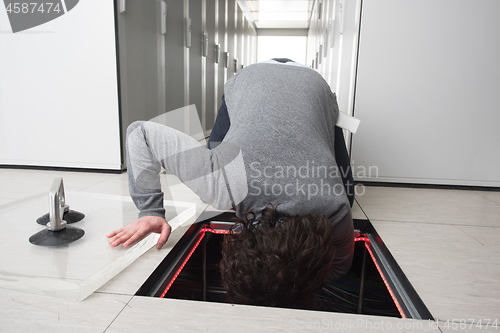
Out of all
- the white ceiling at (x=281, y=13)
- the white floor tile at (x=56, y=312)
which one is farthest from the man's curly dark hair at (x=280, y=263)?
the white ceiling at (x=281, y=13)

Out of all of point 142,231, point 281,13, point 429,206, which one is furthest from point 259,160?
point 281,13

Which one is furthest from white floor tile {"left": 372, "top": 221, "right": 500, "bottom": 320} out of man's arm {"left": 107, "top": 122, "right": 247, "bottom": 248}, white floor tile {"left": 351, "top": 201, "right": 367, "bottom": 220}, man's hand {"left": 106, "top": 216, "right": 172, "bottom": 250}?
man's hand {"left": 106, "top": 216, "right": 172, "bottom": 250}

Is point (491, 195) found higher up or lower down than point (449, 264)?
lower down

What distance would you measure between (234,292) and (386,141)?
5.32 ft

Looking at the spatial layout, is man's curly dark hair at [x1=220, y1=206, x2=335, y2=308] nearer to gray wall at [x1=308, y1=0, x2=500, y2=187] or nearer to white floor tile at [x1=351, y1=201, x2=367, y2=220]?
white floor tile at [x1=351, y1=201, x2=367, y2=220]

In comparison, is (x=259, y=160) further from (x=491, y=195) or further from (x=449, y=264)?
(x=491, y=195)

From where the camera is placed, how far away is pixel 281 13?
8180 mm

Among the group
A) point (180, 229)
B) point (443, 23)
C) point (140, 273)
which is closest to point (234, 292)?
point (140, 273)

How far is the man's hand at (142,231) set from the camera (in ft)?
3.51

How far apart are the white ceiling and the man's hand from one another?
677 cm

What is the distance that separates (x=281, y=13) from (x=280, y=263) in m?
8.41

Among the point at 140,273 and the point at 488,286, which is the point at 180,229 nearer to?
the point at 140,273

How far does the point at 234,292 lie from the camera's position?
81 cm

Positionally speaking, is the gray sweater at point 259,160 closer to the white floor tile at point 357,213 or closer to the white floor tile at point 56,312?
the white floor tile at point 56,312
